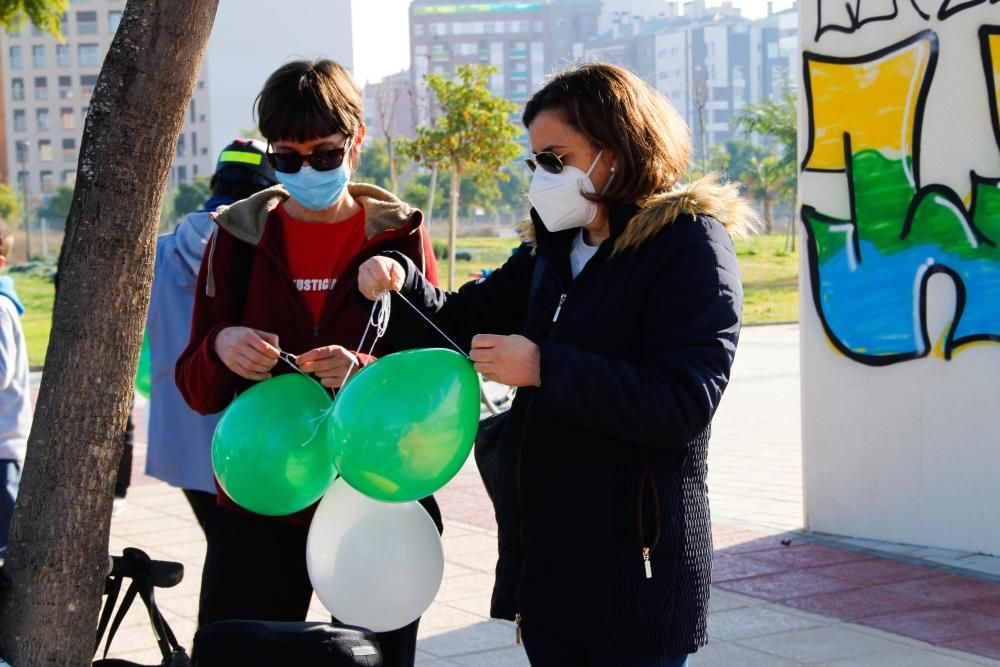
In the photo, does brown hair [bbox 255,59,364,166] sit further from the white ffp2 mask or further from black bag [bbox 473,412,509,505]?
black bag [bbox 473,412,509,505]

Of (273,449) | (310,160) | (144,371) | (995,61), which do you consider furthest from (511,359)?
(995,61)

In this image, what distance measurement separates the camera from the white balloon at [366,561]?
2744mm

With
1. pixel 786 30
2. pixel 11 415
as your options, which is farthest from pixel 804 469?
pixel 786 30

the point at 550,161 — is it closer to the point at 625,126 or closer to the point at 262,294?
the point at 625,126

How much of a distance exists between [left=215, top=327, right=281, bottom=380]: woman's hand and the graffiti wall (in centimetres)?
417

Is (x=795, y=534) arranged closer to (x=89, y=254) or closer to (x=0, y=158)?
(x=89, y=254)

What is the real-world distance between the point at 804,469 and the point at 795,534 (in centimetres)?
35

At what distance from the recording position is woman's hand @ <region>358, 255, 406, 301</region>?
2.70m

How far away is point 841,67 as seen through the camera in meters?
6.31

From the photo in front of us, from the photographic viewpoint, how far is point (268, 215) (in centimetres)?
303

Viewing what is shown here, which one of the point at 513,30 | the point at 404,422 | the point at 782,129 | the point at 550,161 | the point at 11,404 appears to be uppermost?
the point at 513,30

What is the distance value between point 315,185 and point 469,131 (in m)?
20.6

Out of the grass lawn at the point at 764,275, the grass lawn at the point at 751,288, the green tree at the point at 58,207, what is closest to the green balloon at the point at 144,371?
the grass lawn at the point at 764,275

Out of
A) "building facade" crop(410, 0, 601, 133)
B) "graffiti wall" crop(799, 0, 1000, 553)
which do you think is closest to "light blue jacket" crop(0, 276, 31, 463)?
"graffiti wall" crop(799, 0, 1000, 553)
